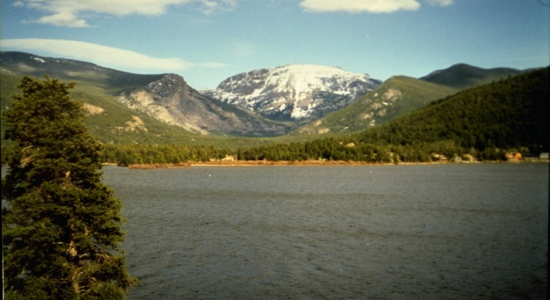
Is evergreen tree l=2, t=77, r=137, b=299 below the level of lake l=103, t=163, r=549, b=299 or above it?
above

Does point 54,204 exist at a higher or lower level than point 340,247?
higher

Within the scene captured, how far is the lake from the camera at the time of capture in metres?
40.0

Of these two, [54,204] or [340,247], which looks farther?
[340,247]

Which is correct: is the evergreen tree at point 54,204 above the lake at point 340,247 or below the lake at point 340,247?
above

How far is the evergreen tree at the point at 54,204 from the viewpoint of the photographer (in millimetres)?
28656

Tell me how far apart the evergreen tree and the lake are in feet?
25.7

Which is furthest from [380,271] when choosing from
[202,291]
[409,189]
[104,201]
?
[409,189]

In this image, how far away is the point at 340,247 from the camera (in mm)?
55656

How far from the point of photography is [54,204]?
29.6 metres

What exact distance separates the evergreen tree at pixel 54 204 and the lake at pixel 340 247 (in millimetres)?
7839

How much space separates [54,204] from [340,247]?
116 ft

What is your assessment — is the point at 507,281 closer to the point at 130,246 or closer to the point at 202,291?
the point at 202,291

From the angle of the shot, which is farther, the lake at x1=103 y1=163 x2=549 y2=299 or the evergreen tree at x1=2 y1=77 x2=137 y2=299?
the lake at x1=103 y1=163 x2=549 y2=299

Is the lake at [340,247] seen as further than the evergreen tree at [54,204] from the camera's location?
Yes
